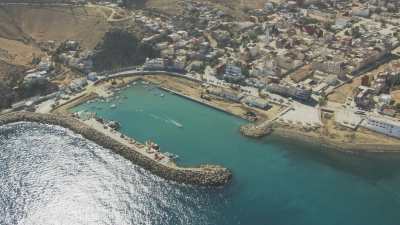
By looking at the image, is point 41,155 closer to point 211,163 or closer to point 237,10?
point 211,163

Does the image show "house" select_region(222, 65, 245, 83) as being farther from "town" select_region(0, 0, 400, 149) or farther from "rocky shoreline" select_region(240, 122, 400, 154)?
"rocky shoreline" select_region(240, 122, 400, 154)

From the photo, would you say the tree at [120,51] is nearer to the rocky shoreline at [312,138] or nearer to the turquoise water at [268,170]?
the turquoise water at [268,170]

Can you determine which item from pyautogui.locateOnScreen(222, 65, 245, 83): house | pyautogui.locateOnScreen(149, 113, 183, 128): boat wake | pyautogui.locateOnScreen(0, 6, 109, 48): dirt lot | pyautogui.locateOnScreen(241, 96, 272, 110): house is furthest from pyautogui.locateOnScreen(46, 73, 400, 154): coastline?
pyautogui.locateOnScreen(0, 6, 109, 48): dirt lot

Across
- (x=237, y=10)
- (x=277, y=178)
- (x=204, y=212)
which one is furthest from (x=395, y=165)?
(x=237, y=10)

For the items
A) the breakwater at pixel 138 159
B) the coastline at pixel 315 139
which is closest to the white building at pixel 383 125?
the coastline at pixel 315 139

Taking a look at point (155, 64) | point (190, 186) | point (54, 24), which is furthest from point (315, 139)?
point (54, 24)

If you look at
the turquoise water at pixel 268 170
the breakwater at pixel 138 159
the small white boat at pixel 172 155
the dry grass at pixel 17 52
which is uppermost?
the dry grass at pixel 17 52

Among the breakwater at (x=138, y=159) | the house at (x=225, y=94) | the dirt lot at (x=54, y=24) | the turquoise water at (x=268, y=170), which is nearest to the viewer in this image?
the turquoise water at (x=268, y=170)
